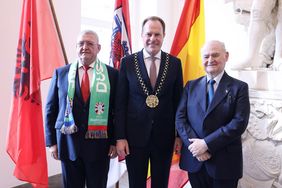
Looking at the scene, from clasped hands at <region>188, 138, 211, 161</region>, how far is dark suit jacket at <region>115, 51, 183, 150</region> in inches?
8.3

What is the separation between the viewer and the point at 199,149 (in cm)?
144

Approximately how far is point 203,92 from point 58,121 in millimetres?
770

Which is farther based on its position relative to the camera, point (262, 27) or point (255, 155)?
point (262, 27)

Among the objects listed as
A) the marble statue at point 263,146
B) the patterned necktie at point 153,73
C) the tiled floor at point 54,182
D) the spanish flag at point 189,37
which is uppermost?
the spanish flag at point 189,37

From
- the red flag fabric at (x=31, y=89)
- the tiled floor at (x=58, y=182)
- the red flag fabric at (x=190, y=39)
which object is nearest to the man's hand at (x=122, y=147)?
the red flag fabric at (x=31, y=89)

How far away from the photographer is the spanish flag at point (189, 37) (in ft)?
7.65

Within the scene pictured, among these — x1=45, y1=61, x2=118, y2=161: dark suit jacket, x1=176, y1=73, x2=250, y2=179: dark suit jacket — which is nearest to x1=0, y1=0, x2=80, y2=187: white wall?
x1=45, y1=61, x2=118, y2=161: dark suit jacket

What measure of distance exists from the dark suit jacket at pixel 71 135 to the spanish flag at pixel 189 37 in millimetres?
818

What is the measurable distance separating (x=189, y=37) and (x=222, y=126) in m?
1.07

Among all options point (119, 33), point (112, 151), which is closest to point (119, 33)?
point (119, 33)

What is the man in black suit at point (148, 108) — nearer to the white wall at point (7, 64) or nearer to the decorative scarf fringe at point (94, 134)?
the decorative scarf fringe at point (94, 134)

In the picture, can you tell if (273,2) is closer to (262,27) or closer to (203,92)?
(262,27)

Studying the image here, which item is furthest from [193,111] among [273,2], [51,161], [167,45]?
[167,45]

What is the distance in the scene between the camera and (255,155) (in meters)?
2.03
